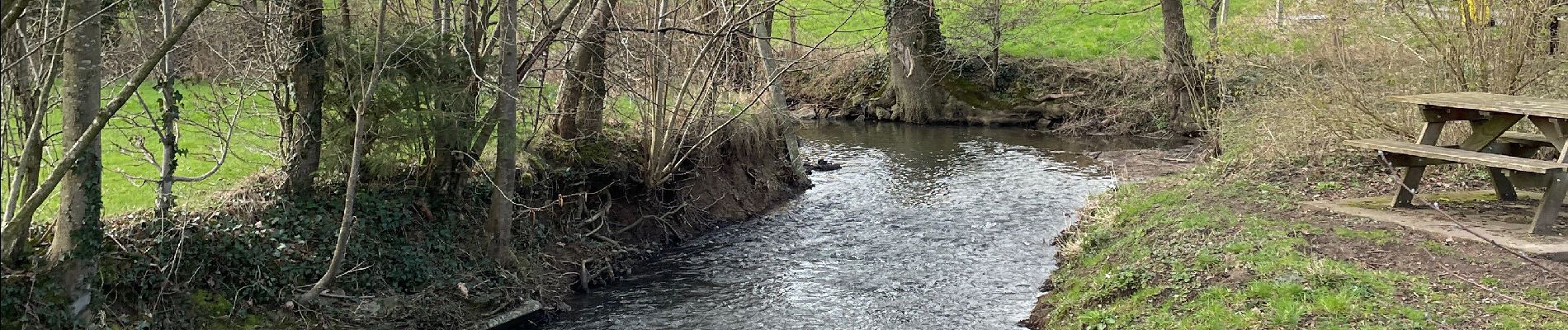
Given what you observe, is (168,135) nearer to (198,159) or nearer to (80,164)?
(80,164)

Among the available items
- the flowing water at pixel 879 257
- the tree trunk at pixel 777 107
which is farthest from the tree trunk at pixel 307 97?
the tree trunk at pixel 777 107

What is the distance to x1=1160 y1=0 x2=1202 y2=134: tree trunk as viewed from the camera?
21.0 m

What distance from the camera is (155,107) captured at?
16375 mm

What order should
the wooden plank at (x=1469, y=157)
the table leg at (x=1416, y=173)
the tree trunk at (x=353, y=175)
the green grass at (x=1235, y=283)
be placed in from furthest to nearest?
the table leg at (x=1416, y=173)
the wooden plank at (x=1469, y=157)
the tree trunk at (x=353, y=175)
the green grass at (x=1235, y=283)

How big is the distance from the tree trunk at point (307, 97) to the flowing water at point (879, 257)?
8.03ft

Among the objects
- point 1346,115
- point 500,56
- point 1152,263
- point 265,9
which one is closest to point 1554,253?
point 1152,263

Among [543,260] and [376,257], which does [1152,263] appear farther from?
[376,257]

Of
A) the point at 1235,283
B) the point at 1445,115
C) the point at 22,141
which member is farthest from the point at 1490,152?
the point at 22,141

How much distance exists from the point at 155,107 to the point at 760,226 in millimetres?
8377

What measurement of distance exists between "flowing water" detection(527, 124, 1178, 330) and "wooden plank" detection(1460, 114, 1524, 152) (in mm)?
3956

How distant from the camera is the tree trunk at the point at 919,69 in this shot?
26.0 metres

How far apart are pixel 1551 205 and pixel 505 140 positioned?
28.5 ft

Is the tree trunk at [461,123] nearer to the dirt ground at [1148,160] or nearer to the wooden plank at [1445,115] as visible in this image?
the wooden plank at [1445,115]

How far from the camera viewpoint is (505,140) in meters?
10.9
